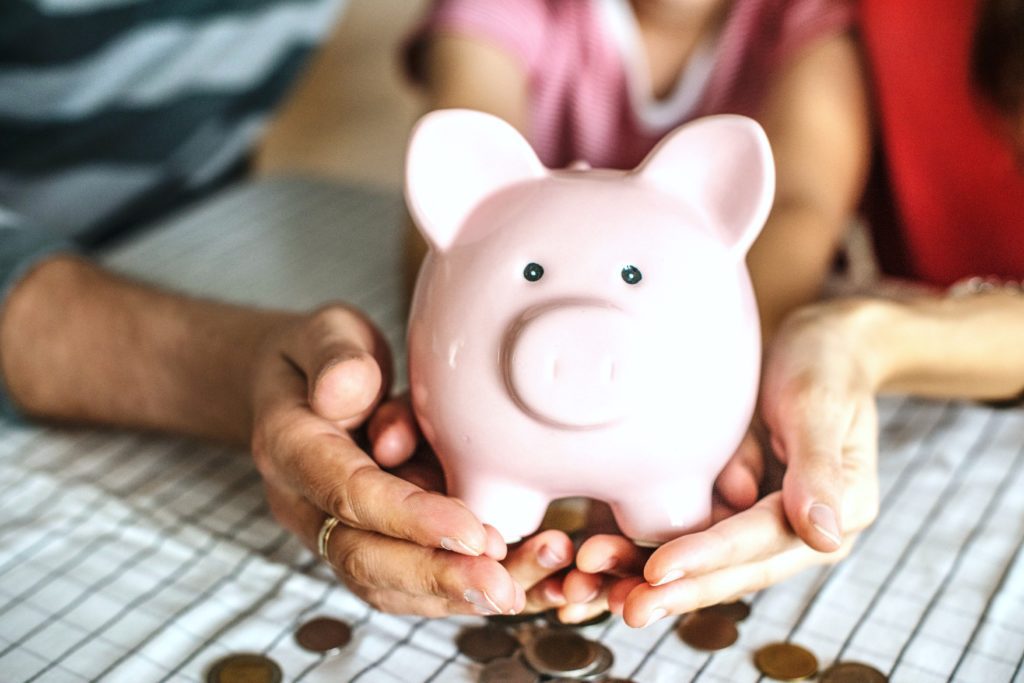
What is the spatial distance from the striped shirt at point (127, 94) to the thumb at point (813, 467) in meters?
0.84

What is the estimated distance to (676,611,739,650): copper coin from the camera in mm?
620

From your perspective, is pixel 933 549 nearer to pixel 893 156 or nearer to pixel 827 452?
pixel 827 452

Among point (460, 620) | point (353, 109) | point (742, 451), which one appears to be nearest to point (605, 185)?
point (742, 451)

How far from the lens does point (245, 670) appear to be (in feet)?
1.95

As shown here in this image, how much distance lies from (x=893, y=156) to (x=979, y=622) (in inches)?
19.8

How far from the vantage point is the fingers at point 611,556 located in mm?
551

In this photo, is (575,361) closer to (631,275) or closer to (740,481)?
(631,275)

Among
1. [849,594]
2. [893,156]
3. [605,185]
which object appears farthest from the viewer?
[893,156]

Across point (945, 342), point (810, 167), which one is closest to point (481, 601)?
point (945, 342)

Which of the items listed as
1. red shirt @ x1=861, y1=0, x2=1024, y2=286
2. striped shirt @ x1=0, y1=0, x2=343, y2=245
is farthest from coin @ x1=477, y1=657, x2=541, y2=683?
striped shirt @ x1=0, y1=0, x2=343, y2=245

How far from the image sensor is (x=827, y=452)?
562 millimetres

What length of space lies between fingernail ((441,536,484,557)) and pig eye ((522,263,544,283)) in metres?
0.14

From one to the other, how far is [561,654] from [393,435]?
0.16 meters

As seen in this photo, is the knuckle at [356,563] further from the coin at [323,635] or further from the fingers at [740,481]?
the fingers at [740,481]
